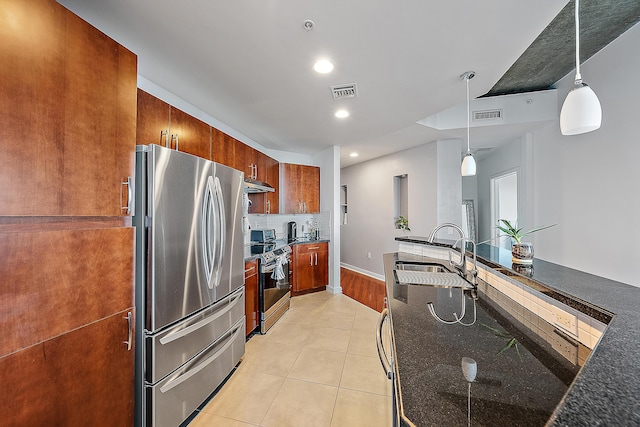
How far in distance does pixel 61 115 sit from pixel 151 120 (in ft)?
2.43

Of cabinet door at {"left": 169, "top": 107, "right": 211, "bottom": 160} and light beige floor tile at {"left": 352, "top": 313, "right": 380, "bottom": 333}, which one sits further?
light beige floor tile at {"left": 352, "top": 313, "right": 380, "bottom": 333}

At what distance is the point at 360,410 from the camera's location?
5.74 ft

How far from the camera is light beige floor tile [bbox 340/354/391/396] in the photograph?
1.97 m

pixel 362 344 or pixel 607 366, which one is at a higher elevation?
pixel 607 366

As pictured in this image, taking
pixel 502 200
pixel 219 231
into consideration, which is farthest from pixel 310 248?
pixel 502 200

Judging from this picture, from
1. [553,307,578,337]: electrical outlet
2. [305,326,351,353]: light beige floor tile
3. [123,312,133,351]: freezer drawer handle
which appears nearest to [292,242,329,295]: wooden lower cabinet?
[305,326,351,353]: light beige floor tile

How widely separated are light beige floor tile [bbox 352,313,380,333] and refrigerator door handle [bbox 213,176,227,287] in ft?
5.92

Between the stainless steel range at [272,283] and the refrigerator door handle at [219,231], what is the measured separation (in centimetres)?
89

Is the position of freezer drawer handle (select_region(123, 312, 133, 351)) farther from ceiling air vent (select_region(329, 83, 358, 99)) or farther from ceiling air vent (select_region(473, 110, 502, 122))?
ceiling air vent (select_region(473, 110, 502, 122))

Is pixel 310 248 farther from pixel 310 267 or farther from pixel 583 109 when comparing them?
pixel 583 109

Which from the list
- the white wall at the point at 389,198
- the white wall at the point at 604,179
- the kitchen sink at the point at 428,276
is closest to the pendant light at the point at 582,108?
the kitchen sink at the point at 428,276

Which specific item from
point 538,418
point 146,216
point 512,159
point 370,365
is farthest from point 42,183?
point 512,159

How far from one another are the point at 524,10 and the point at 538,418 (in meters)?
1.96

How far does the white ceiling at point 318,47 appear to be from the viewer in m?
1.44
